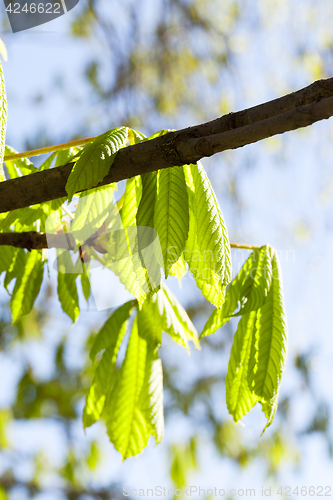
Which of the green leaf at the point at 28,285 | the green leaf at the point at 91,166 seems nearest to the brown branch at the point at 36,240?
the green leaf at the point at 28,285

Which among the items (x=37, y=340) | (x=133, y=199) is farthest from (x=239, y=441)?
(x=133, y=199)

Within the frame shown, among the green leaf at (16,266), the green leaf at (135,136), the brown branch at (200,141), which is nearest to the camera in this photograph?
the brown branch at (200,141)

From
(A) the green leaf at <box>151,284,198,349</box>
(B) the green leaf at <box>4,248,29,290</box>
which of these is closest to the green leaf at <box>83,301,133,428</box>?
(A) the green leaf at <box>151,284,198,349</box>

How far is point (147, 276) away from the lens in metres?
0.55

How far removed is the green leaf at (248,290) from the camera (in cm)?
75

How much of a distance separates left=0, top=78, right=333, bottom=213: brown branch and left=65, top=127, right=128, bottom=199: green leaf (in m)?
0.02

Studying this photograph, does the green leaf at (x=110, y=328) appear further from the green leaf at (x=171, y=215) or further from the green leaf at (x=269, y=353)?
the green leaf at (x=171, y=215)

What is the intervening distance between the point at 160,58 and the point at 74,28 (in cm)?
69

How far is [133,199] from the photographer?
622mm

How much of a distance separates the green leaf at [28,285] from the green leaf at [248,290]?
1.46 feet

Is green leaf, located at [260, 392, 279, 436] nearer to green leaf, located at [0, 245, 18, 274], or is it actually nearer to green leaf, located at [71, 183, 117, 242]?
green leaf, located at [71, 183, 117, 242]

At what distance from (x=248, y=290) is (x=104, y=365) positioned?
385 mm

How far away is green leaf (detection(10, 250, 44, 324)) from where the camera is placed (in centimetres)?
97

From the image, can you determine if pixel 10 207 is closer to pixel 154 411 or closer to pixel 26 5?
pixel 154 411
